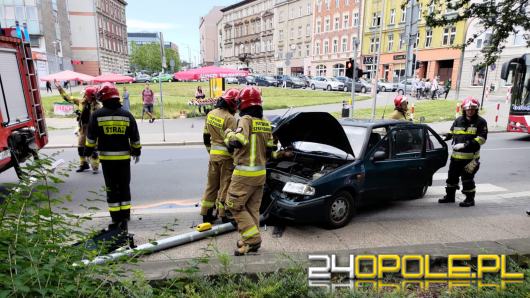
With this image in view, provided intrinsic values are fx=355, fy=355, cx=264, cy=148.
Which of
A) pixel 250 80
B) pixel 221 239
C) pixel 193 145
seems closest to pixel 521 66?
pixel 193 145

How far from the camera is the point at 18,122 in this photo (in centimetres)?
654

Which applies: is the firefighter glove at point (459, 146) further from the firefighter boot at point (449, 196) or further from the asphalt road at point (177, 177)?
the asphalt road at point (177, 177)

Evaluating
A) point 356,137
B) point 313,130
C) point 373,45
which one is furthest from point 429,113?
point 373,45

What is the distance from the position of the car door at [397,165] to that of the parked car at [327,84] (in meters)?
32.0

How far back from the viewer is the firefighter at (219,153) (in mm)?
4754

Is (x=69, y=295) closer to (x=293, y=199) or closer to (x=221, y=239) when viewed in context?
(x=221, y=239)

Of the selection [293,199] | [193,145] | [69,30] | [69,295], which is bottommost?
[193,145]

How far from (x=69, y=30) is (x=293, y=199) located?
66.5 meters

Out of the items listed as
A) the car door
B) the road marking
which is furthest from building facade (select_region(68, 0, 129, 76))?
the car door

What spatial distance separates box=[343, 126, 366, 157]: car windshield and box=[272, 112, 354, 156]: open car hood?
21 cm

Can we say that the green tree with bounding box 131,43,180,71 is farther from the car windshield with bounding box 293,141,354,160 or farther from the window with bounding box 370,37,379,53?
the car windshield with bounding box 293,141,354,160

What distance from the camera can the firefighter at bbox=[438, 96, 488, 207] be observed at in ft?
18.9

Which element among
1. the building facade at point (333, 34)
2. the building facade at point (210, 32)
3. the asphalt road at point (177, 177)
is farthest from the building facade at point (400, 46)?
the building facade at point (210, 32)

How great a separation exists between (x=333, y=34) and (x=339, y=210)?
2133 inches
